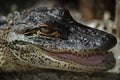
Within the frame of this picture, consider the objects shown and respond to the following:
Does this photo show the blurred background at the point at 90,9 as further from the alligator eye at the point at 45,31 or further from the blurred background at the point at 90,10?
the alligator eye at the point at 45,31

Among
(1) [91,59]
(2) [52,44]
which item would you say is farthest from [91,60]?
(2) [52,44]

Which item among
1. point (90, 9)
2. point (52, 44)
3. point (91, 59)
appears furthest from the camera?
point (90, 9)

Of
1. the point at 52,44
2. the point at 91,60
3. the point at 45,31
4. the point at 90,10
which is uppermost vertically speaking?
the point at 45,31

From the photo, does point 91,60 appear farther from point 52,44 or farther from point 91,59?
point 52,44

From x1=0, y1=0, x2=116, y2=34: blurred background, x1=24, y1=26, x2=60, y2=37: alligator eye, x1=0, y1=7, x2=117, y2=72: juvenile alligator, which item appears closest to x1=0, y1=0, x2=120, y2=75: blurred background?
x1=0, y1=0, x2=116, y2=34: blurred background

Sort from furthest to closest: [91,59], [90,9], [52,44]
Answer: [90,9] → [52,44] → [91,59]

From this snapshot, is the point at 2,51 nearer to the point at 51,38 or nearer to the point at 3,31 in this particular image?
the point at 3,31

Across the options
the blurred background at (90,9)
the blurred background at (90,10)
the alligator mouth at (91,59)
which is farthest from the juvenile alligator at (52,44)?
the blurred background at (90,10)

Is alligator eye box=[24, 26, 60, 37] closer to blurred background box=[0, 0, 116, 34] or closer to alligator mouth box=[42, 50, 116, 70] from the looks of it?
alligator mouth box=[42, 50, 116, 70]

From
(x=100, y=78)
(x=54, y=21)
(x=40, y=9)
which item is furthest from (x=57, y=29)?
(x=100, y=78)
